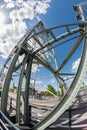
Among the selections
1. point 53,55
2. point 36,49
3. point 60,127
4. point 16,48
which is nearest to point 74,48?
point 36,49

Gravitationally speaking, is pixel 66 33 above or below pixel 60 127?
above

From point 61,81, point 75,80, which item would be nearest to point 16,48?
point 75,80

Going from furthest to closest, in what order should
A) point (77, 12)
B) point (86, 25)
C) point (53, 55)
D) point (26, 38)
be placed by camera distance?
1. point (53, 55)
2. point (77, 12)
3. point (26, 38)
4. point (86, 25)

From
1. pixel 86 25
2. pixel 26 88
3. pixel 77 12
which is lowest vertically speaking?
pixel 26 88

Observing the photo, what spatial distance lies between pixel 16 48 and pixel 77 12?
19.1 feet

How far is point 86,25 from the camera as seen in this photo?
1277 centimetres

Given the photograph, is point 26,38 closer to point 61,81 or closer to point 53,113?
point 53,113

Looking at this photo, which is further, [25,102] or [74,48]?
[74,48]

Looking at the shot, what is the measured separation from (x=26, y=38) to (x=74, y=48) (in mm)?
5202

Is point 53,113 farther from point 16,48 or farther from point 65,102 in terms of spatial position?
point 16,48

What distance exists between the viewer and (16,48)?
13375mm

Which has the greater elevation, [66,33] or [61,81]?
[66,33]

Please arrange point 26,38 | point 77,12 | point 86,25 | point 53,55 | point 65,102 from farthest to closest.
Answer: point 53,55
point 77,12
point 26,38
point 86,25
point 65,102

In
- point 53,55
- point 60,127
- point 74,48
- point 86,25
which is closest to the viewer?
point 60,127
